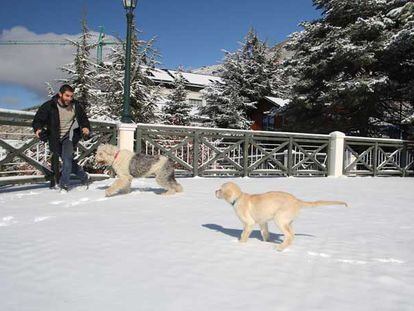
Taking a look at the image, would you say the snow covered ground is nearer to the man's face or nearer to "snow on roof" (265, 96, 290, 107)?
the man's face

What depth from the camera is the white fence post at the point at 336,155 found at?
13.0m

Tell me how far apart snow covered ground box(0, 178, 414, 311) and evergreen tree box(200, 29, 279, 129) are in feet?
76.8

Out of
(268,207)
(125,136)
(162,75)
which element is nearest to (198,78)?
(162,75)

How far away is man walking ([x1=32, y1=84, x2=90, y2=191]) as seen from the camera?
6719 mm

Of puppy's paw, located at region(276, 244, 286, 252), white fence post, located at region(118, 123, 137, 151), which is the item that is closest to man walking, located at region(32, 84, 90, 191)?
white fence post, located at region(118, 123, 137, 151)

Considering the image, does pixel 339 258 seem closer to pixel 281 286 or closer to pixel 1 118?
pixel 281 286

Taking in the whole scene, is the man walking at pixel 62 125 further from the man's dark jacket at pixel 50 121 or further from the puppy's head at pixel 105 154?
the puppy's head at pixel 105 154

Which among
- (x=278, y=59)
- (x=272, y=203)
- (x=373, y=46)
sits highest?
(x=278, y=59)

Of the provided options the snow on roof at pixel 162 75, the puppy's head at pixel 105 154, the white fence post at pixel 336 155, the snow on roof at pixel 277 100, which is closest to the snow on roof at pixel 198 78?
the snow on roof at pixel 162 75

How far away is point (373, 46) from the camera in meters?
20.1

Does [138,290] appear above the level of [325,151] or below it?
below

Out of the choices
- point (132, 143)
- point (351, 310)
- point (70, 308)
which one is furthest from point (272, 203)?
point (132, 143)

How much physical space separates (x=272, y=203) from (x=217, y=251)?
688mm

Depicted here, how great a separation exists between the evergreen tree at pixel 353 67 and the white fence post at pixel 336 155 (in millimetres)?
7537
